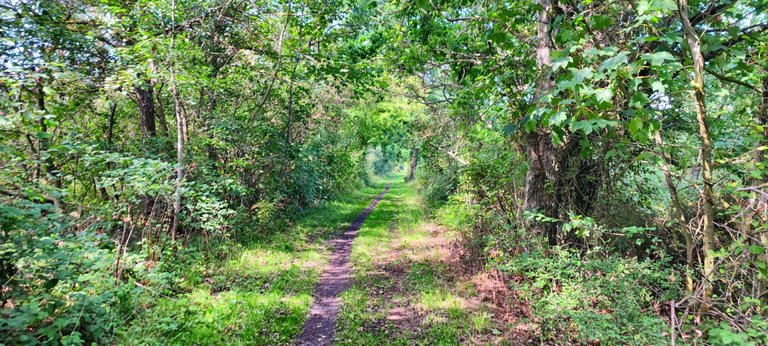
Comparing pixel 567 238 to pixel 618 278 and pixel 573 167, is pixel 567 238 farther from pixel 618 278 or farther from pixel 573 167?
pixel 618 278

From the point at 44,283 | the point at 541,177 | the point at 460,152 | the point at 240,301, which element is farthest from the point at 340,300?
the point at 460,152

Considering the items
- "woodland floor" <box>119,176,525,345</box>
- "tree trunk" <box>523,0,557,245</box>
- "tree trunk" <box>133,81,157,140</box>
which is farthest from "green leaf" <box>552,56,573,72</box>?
"tree trunk" <box>133,81,157,140</box>

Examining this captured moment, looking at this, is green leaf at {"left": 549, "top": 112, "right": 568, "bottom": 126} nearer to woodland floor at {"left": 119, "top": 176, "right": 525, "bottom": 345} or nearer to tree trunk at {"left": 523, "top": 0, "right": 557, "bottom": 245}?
tree trunk at {"left": 523, "top": 0, "right": 557, "bottom": 245}

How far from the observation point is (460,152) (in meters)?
9.21

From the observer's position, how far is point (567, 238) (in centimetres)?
576

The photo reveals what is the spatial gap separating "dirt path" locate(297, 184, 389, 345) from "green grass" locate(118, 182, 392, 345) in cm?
16

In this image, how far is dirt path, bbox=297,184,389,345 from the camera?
5191 mm

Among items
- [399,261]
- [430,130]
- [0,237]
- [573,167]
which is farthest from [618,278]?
[430,130]

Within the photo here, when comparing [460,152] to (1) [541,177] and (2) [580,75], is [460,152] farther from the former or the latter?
(2) [580,75]

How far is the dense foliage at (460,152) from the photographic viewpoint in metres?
3.20

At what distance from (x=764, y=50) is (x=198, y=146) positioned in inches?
391

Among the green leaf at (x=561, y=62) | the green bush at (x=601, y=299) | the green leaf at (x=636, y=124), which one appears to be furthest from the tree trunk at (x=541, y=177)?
the green leaf at (x=561, y=62)

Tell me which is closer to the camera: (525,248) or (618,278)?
(618,278)

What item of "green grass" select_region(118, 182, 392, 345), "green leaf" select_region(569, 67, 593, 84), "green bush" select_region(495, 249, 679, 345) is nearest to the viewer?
"green leaf" select_region(569, 67, 593, 84)
